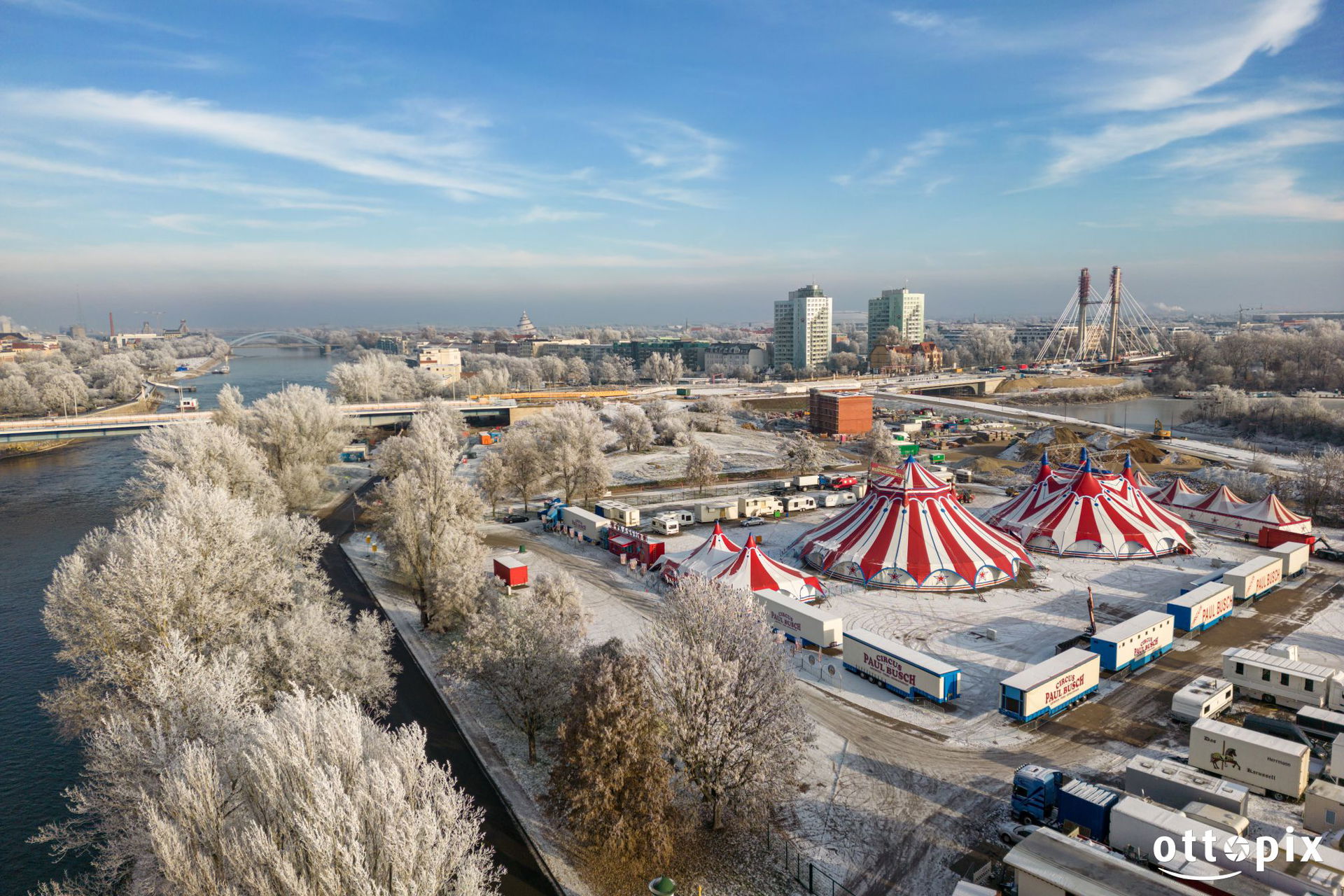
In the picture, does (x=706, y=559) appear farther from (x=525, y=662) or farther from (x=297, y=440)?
(x=297, y=440)

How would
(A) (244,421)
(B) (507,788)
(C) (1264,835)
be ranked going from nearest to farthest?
1. (C) (1264,835)
2. (B) (507,788)
3. (A) (244,421)

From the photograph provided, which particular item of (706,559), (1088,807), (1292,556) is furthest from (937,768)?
(1292,556)

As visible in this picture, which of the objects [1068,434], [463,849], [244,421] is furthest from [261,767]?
[1068,434]

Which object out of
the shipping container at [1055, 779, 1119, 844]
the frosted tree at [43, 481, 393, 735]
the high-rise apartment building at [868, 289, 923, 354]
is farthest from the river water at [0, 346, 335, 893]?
the high-rise apartment building at [868, 289, 923, 354]

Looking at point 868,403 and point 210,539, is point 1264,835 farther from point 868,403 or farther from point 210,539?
point 868,403

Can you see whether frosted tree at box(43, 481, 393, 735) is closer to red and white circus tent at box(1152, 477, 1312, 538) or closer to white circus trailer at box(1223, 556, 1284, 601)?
white circus trailer at box(1223, 556, 1284, 601)

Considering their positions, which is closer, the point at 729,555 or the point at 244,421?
the point at 729,555
